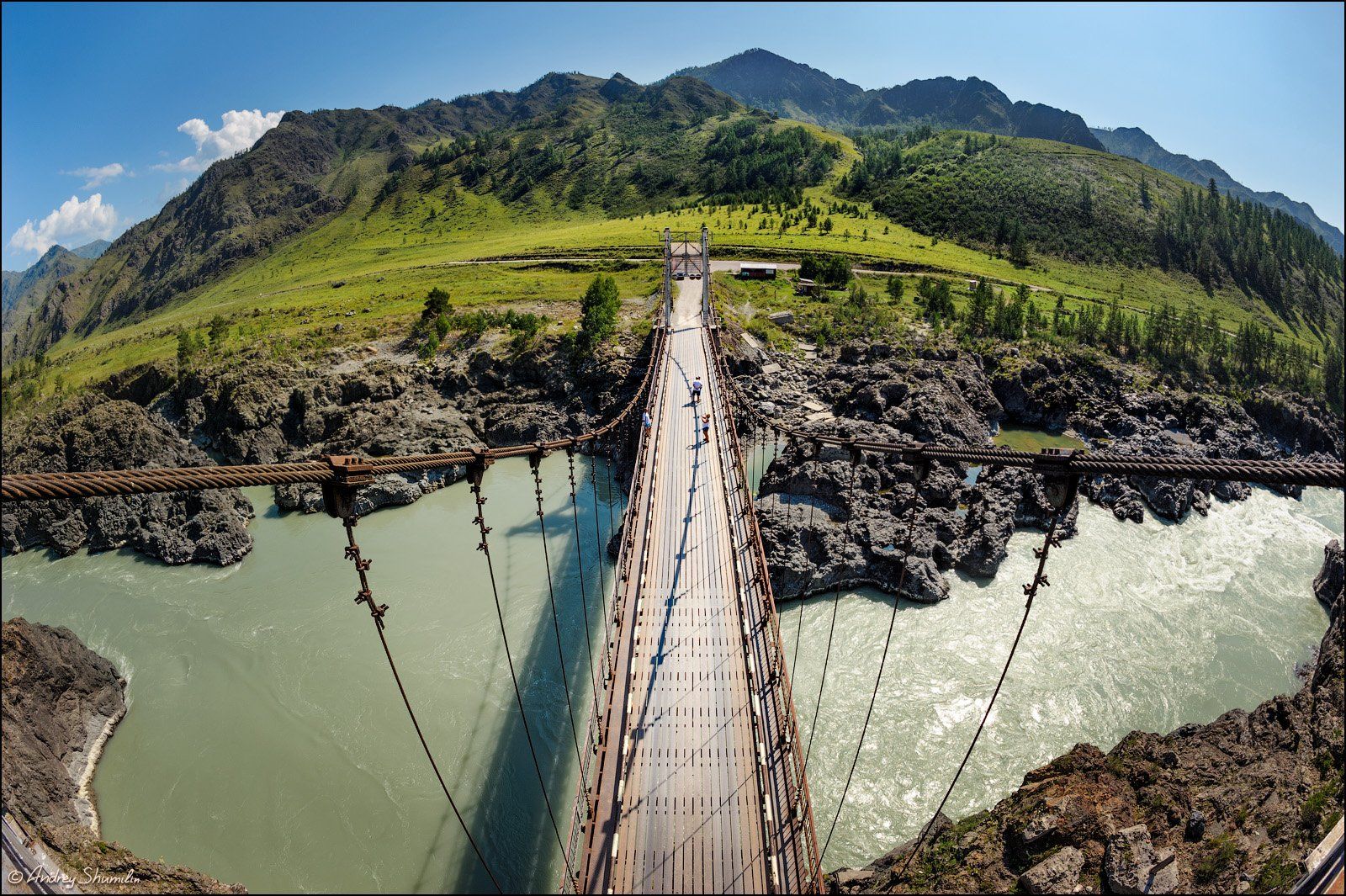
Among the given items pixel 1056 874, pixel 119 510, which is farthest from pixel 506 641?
pixel 119 510

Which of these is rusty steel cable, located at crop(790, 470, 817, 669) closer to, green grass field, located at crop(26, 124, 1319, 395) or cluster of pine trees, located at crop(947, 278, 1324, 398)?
cluster of pine trees, located at crop(947, 278, 1324, 398)

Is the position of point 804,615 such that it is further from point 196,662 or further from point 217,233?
point 217,233

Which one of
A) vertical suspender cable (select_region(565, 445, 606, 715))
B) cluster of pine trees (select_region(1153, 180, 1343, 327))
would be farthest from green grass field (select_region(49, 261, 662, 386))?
cluster of pine trees (select_region(1153, 180, 1343, 327))

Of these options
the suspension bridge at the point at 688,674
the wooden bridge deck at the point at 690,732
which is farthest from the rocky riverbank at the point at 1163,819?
the wooden bridge deck at the point at 690,732

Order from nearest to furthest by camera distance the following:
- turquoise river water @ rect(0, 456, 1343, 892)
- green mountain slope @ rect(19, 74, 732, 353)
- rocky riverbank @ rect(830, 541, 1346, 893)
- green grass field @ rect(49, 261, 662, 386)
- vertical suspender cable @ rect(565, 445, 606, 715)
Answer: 1. rocky riverbank @ rect(830, 541, 1346, 893)
2. turquoise river water @ rect(0, 456, 1343, 892)
3. vertical suspender cable @ rect(565, 445, 606, 715)
4. green grass field @ rect(49, 261, 662, 386)
5. green mountain slope @ rect(19, 74, 732, 353)

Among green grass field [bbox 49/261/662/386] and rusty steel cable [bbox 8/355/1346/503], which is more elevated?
green grass field [bbox 49/261/662/386]

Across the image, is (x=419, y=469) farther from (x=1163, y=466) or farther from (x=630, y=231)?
(x=630, y=231)

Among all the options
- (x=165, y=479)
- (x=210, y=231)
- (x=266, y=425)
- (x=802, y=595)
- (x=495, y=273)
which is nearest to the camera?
(x=165, y=479)
